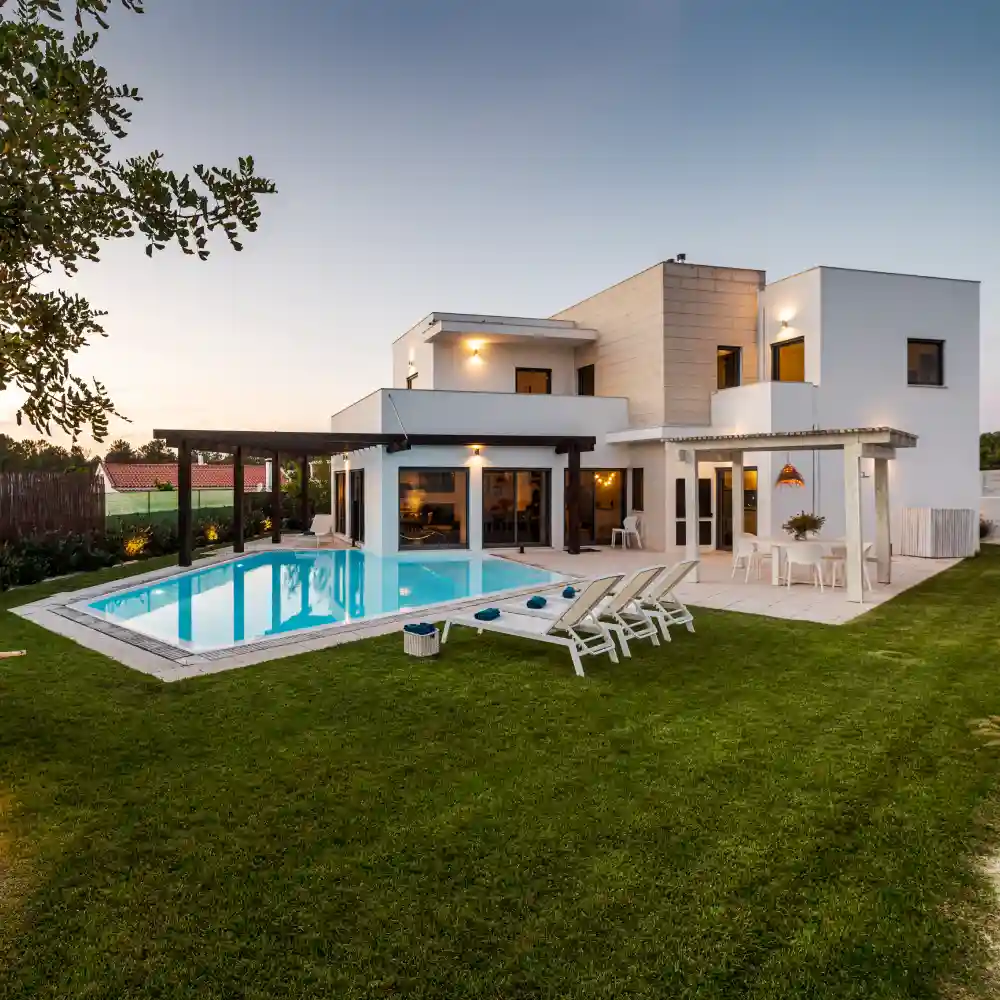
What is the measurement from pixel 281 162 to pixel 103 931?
1459 centimetres

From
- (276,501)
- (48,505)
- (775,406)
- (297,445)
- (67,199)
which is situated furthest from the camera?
(276,501)

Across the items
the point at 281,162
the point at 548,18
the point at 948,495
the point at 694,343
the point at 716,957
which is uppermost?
the point at 548,18

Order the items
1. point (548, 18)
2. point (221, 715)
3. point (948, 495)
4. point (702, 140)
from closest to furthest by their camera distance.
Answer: point (221, 715) → point (548, 18) → point (702, 140) → point (948, 495)

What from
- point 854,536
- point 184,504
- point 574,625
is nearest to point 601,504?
point 854,536

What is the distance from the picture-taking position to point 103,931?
9.76 ft

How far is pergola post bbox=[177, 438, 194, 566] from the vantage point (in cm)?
1623

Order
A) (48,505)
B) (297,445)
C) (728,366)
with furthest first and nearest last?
1. (728,366)
2. (297,445)
3. (48,505)

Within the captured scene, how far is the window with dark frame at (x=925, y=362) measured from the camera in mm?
18672

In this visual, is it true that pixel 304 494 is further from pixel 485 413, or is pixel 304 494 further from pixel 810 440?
pixel 810 440

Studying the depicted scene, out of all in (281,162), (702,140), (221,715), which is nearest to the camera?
(221,715)

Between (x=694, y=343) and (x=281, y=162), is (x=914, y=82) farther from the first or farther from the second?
(x=281, y=162)

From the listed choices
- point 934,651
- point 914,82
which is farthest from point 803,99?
point 934,651

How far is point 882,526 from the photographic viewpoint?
43.9 ft

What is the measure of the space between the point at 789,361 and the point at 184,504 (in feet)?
51.9
